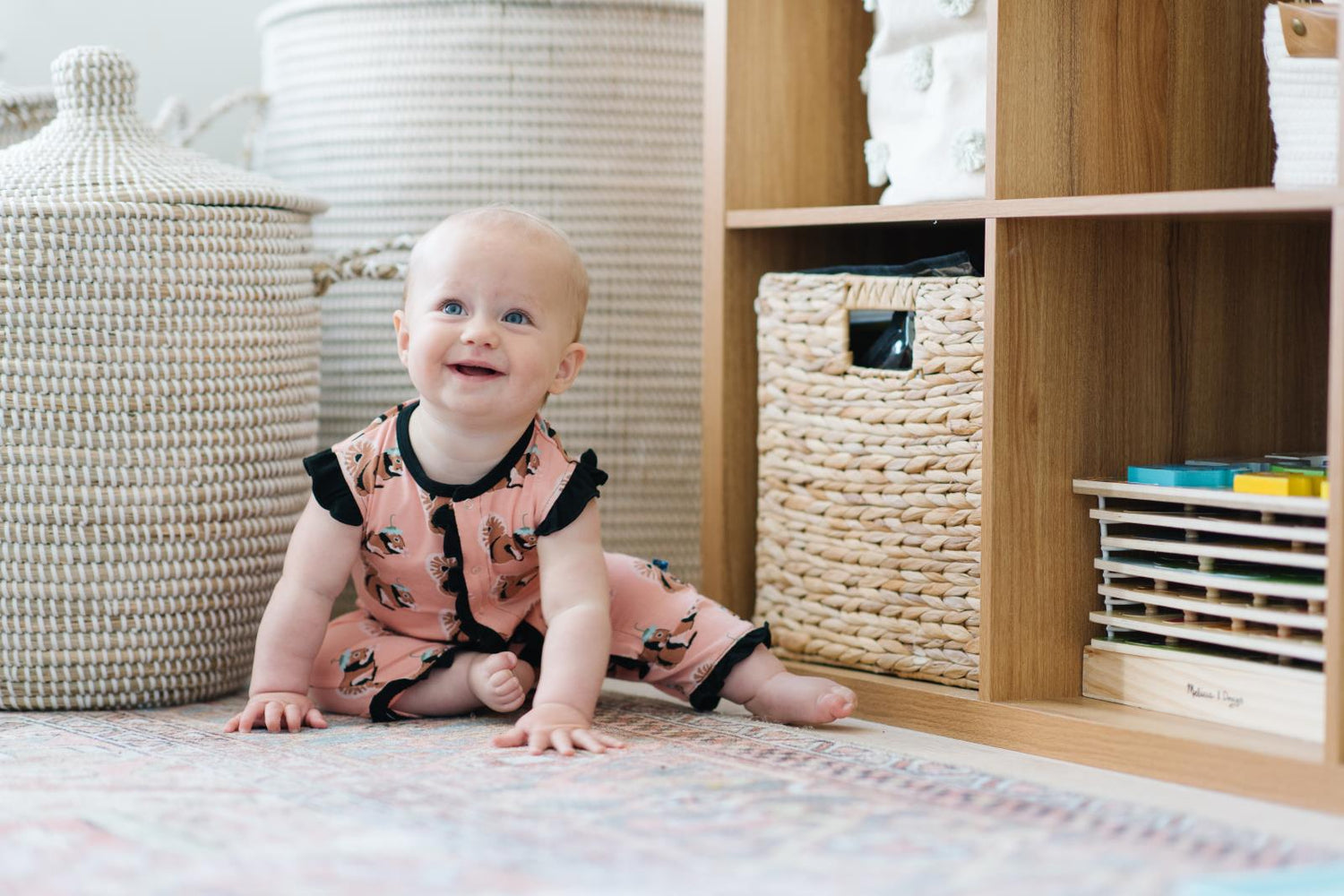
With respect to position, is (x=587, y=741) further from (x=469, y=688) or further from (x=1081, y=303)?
(x=1081, y=303)

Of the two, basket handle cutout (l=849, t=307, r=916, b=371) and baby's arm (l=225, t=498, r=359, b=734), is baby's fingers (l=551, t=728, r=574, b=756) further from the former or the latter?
basket handle cutout (l=849, t=307, r=916, b=371)

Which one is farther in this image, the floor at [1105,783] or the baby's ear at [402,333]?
the baby's ear at [402,333]

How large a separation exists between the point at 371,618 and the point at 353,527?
11cm

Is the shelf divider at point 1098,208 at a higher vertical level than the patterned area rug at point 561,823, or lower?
higher

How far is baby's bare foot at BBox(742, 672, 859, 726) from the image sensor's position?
1157 millimetres

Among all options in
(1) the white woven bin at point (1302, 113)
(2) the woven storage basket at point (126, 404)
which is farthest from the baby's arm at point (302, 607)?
(1) the white woven bin at point (1302, 113)

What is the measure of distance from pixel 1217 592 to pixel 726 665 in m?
0.37

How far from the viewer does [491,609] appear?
122 centimetres

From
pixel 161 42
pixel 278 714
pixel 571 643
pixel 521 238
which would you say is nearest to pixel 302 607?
pixel 278 714

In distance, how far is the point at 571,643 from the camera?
3.70 feet

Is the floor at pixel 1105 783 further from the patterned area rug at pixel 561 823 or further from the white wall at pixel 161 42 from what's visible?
the white wall at pixel 161 42

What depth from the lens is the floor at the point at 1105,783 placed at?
90 cm

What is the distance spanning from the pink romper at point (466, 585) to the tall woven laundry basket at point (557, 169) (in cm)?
31

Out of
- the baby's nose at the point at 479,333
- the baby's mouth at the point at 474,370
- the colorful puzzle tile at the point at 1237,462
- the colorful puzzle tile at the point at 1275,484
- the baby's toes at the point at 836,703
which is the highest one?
the baby's nose at the point at 479,333
